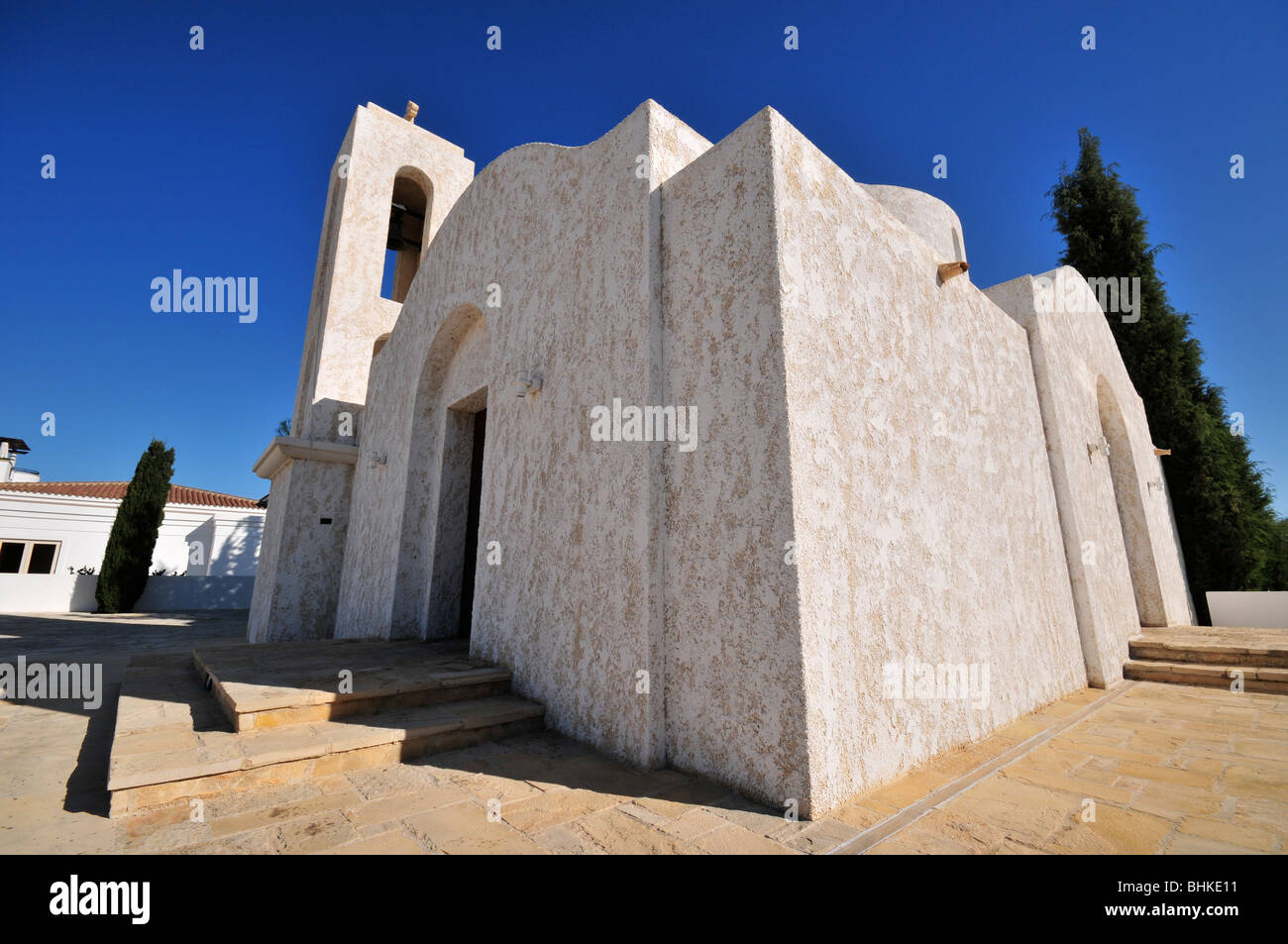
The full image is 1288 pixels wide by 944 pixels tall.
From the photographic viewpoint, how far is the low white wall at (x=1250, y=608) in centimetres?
1005

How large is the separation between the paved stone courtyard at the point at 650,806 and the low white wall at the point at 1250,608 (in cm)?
926

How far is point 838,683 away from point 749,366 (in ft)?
5.63

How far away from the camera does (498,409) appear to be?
5.30m

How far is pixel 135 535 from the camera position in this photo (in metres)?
18.9

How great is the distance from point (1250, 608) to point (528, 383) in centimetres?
1401

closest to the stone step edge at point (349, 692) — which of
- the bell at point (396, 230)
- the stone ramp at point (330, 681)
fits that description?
the stone ramp at point (330, 681)

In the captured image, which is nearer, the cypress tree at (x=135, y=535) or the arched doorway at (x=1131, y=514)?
the arched doorway at (x=1131, y=514)

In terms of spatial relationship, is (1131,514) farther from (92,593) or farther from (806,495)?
(92,593)

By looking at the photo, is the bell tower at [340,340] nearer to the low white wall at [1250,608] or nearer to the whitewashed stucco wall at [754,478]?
the whitewashed stucco wall at [754,478]

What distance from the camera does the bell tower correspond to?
9141 mm

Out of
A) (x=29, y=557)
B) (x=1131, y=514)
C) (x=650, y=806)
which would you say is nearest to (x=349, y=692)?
(x=650, y=806)

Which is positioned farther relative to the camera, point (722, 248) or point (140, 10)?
point (140, 10)
